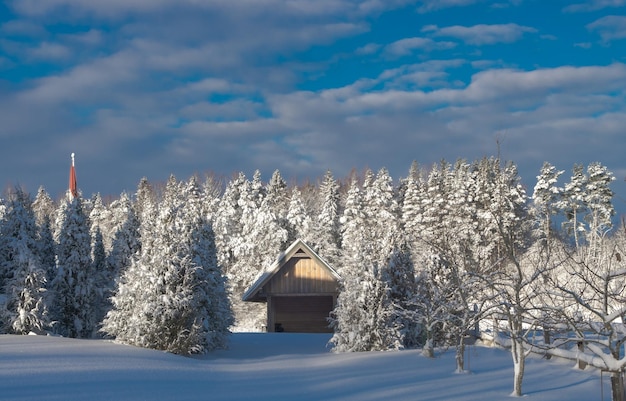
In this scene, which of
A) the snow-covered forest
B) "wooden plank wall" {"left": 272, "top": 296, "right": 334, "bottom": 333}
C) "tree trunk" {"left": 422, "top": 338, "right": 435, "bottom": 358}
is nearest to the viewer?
the snow-covered forest

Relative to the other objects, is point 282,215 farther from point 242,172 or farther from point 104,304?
point 104,304

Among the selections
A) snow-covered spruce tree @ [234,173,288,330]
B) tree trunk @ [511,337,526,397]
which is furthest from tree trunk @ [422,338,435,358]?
snow-covered spruce tree @ [234,173,288,330]

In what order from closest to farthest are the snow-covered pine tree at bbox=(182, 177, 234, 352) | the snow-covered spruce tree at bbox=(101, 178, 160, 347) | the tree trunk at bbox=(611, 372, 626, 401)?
the tree trunk at bbox=(611, 372, 626, 401) < the snow-covered spruce tree at bbox=(101, 178, 160, 347) < the snow-covered pine tree at bbox=(182, 177, 234, 352)

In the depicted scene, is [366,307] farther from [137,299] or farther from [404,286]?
[137,299]

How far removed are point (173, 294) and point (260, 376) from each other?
5.72 meters

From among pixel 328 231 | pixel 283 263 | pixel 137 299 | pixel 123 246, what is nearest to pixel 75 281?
pixel 123 246

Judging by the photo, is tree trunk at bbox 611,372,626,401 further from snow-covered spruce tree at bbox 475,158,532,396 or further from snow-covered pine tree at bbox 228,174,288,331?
snow-covered pine tree at bbox 228,174,288,331

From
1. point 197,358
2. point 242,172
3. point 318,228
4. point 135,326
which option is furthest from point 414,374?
point 242,172

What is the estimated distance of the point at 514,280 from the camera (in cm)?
1207

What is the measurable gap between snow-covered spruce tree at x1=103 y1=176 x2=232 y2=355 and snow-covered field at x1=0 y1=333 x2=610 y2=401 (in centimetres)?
99

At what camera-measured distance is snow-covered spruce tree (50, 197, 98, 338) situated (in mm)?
31328

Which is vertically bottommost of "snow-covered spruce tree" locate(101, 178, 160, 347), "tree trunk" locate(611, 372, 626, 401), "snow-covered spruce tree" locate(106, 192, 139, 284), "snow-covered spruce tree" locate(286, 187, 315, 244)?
"tree trunk" locate(611, 372, 626, 401)

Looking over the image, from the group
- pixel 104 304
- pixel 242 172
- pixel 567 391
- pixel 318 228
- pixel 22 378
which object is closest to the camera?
pixel 22 378

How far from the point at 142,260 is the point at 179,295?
2110mm
